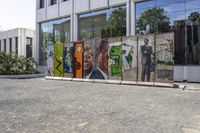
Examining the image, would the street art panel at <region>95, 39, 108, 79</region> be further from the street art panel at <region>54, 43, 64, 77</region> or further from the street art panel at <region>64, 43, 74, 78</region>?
the street art panel at <region>54, 43, 64, 77</region>

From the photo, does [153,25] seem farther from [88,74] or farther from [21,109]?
[21,109]

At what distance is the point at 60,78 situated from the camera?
25922 millimetres

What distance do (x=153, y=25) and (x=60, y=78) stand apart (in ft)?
30.1

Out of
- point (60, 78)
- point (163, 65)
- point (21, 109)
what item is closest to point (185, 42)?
point (163, 65)

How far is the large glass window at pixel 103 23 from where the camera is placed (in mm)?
28672

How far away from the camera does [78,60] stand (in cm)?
2473

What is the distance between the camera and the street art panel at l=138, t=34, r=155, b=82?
19078 millimetres

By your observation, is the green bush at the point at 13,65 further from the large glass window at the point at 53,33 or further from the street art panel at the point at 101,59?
the street art panel at the point at 101,59

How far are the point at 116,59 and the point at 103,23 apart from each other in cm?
989

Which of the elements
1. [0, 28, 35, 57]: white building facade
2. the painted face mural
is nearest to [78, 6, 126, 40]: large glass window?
the painted face mural

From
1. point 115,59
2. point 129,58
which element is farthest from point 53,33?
point 129,58

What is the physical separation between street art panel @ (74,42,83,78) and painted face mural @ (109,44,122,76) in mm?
3453

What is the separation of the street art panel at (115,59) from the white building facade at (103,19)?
4878 millimetres

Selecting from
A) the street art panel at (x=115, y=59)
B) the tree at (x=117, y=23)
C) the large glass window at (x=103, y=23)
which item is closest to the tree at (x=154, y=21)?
the tree at (x=117, y=23)
